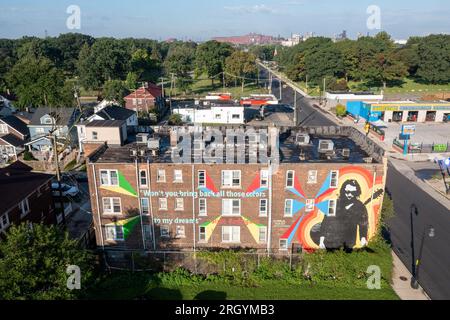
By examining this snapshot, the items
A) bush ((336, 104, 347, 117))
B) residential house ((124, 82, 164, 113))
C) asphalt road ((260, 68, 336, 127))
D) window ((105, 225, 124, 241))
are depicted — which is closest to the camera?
window ((105, 225, 124, 241))

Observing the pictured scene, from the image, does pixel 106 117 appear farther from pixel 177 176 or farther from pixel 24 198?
pixel 177 176

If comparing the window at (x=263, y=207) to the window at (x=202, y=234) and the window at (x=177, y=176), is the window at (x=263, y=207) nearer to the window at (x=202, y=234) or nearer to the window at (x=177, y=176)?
the window at (x=202, y=234)

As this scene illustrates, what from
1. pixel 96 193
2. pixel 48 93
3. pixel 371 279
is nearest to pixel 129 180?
pixel 96 193

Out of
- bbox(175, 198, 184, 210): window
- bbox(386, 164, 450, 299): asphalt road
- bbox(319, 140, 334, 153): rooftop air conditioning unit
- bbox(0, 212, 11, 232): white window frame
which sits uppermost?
bbox(319, 140, 334, 153): rooftop air conditioning unit

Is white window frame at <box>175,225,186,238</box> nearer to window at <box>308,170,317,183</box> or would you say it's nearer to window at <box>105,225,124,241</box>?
window at <box>105,225,124,241</box>

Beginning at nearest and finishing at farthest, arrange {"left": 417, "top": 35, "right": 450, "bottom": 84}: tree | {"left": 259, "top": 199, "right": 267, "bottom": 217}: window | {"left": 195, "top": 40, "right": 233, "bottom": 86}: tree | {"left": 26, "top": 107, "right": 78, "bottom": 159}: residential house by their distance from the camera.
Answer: {"left": 259, "top": 199, "right": 267, "bottom": 217}: window, {"left": 26, "top": 107, "right": 78, "bottom": 159}: residential house, {"left": 417, "top": 35, "right": 450, "bottom": 84}: tree, {"left": 195, "top": 40, "right": 233, "bottom": 86}: tree

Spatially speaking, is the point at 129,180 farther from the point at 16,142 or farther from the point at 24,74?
the point at 24,74

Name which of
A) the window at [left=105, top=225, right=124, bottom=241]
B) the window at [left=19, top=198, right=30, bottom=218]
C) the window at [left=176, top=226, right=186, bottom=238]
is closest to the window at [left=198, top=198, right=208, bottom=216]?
the window at [left=176, top=226, right=186, bottom=238]

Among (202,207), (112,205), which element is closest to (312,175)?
(202,207)
